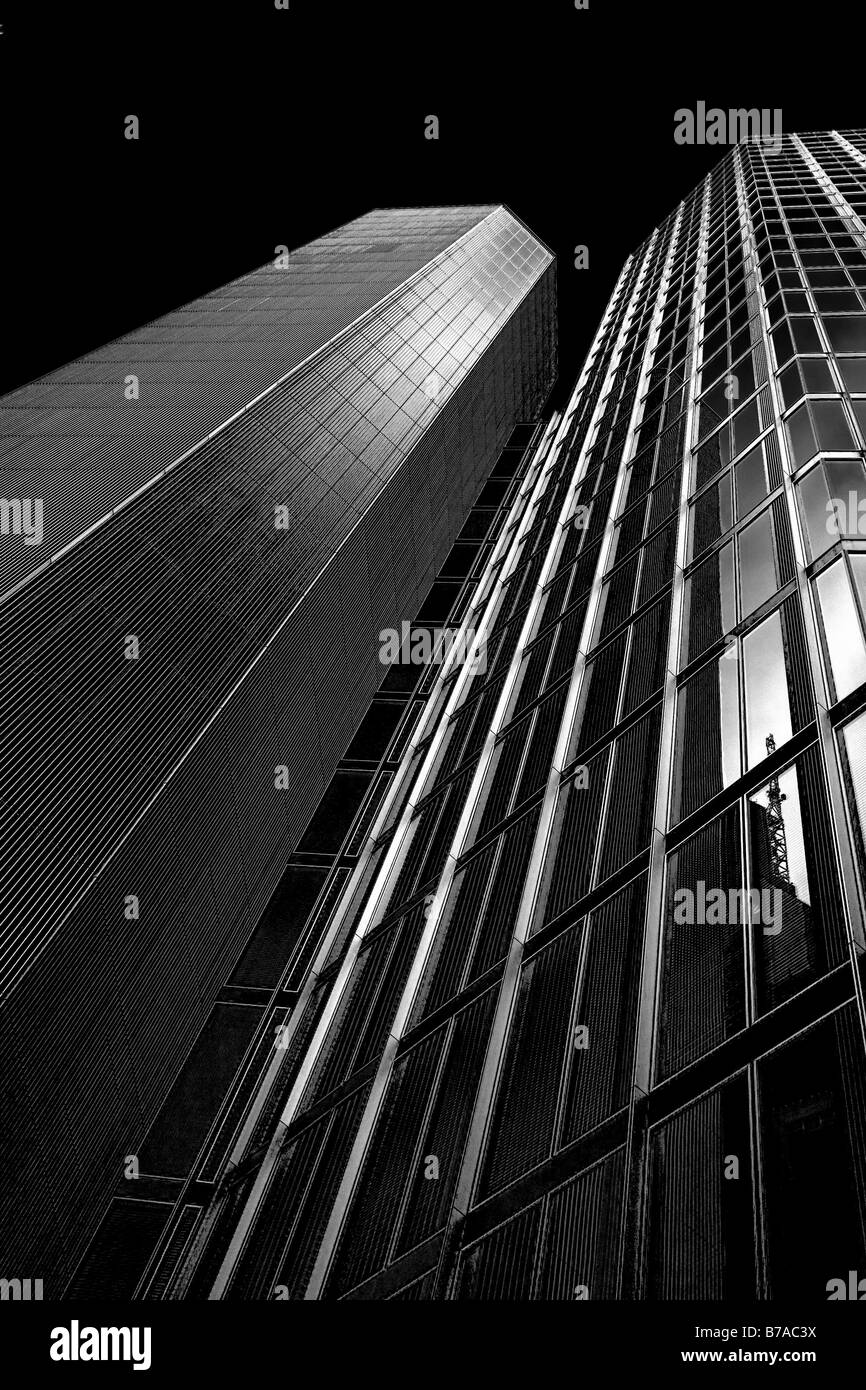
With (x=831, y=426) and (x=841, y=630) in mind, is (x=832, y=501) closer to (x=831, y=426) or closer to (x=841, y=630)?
(x=831, y=426)

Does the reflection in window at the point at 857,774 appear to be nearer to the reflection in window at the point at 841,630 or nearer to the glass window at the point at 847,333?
the reflection in window at the point at 841,630

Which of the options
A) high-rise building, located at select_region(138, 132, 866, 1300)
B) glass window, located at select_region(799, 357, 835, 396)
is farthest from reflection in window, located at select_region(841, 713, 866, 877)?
glass window, located at select_region(799, 357, 835, 396)

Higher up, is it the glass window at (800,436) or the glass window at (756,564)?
the glass window at (800,436)

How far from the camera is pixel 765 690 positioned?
10852 mm

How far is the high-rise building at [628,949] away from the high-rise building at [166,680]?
5.96ft

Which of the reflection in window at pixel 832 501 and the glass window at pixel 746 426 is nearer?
the reflection in window at pixel 832 501

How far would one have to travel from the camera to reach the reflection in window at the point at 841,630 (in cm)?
978

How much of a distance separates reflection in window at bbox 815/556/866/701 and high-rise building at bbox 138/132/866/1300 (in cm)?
4

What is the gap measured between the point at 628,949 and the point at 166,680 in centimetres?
1105

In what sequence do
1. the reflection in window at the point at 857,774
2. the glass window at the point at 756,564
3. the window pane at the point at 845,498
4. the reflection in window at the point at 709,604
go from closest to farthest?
the reflection in window at the point at 857,774
the window pane at the point at 845,498
the glass window at the point at 756,564
the reflection in window at the point at 709,604

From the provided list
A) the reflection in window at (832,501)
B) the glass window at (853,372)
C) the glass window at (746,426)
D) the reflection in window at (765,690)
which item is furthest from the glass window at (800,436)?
the reflection in window at (765,690)
